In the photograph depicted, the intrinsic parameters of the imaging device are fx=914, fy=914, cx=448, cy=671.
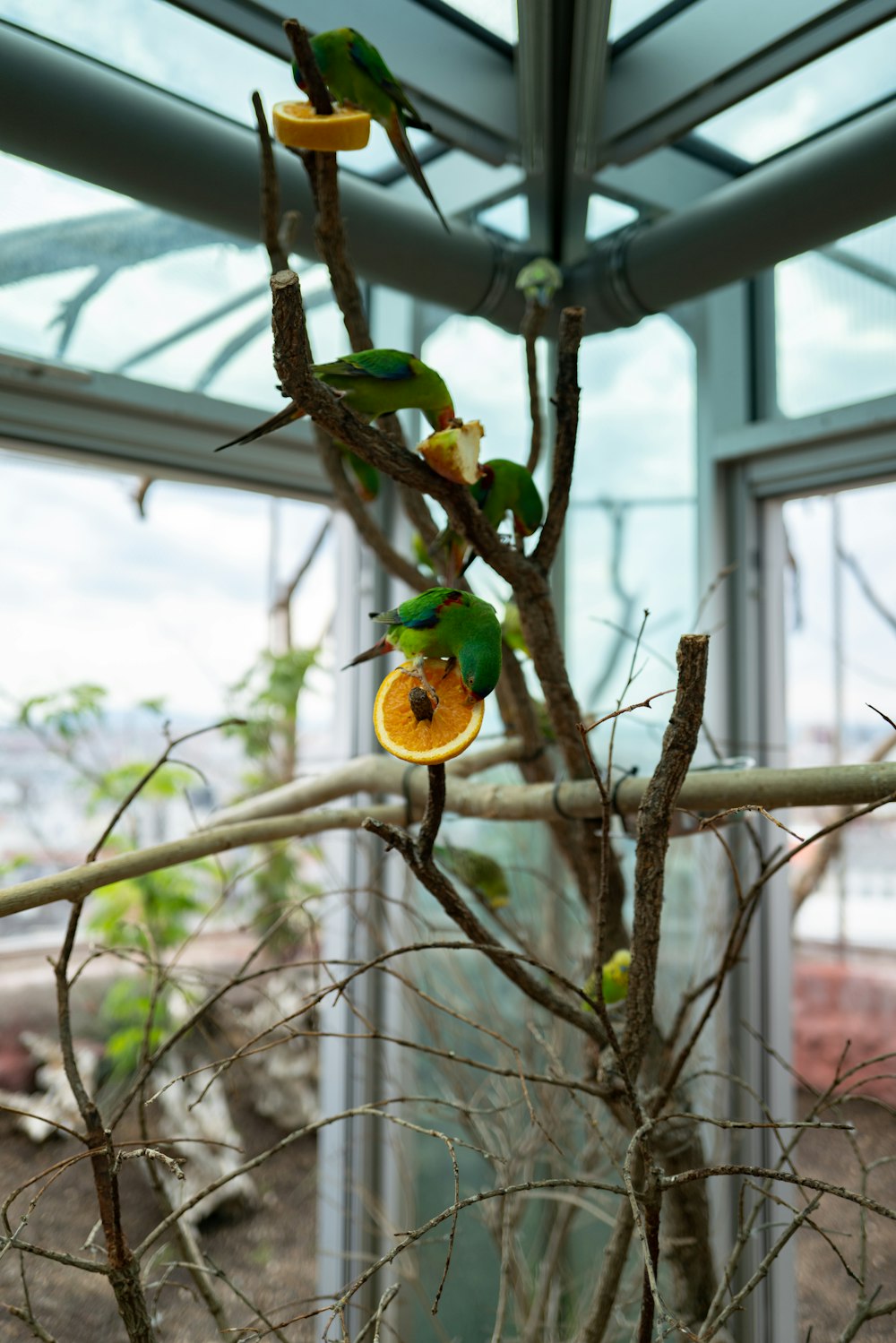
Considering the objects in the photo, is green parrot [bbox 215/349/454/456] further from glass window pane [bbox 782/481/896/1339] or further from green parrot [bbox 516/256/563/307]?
glass window pane [bbox 782/481/896/1339]

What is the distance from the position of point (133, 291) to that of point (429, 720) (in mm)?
1368

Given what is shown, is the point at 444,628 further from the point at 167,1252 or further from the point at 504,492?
the point at 167,1252

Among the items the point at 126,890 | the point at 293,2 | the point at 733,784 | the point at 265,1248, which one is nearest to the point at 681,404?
the point at 293,2

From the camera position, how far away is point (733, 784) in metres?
0.73

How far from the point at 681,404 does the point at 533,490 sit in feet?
3.72

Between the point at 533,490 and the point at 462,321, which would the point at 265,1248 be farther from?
the point at 462,321

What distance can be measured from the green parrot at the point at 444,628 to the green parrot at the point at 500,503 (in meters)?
0.21

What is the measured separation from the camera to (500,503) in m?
0.77

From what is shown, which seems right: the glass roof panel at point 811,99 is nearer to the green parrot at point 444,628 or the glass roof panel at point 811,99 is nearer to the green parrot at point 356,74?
the green parrot at point 356,74

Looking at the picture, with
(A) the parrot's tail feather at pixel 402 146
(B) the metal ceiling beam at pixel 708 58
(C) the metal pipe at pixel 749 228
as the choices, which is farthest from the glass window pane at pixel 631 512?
(A) the parrot's tail feather at pixel 402 146

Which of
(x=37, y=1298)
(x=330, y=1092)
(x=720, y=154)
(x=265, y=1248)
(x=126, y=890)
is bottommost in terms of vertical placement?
(x=265, y=1248)

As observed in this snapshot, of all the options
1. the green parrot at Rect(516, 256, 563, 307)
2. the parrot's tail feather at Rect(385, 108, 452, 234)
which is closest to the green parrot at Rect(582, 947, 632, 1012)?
the parrot's tail feather at Rect(385, 108, 452, 234)

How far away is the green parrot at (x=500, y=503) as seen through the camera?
2.50ft

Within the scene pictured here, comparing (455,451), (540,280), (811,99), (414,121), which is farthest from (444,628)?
(811,99)
